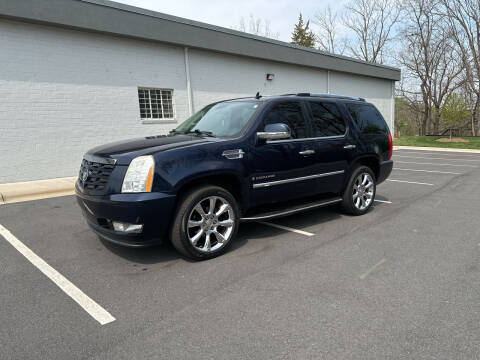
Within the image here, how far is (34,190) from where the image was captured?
7.91 meters

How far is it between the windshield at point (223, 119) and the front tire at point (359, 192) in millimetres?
2126

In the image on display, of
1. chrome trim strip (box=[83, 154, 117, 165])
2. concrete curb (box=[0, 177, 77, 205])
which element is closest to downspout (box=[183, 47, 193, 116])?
concrete curb (box=[0, 177, 77, 205])

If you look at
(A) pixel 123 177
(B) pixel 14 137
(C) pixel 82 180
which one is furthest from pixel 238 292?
(B) pixel 14 137

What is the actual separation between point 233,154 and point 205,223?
867mm

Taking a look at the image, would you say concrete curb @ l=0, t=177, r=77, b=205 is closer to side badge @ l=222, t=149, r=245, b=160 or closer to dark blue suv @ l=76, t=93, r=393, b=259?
dark blue suv @ l=76, t=93, r=393, b=259

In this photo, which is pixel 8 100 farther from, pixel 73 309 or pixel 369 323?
pixel 369 323

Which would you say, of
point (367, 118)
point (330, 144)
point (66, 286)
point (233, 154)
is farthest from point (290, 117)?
point (66, 286)

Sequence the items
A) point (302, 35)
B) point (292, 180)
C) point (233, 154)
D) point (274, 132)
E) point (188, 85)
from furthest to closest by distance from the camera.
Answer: point (302, 35)
point (188, 85)
point (292, 180)
point (274, 132)
point (233, 154)

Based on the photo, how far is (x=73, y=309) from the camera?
111 inches

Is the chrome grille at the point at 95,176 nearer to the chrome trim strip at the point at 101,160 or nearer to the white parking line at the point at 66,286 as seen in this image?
the chrome trim strip at the point at 101,160

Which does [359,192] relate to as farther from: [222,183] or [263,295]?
[263,295]

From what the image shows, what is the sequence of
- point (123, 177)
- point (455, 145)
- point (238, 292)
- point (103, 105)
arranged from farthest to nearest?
1. point (455, 145)
2. point (103, 105)
3. point (123, 177)
4. point (238, 292)

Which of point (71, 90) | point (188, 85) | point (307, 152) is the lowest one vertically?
point (307, 152)

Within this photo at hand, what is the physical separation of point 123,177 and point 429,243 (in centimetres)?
382
